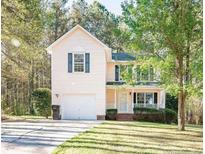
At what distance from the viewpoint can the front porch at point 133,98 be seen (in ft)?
77.4

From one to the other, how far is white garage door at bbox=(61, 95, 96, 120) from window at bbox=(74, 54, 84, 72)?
59.2 inches

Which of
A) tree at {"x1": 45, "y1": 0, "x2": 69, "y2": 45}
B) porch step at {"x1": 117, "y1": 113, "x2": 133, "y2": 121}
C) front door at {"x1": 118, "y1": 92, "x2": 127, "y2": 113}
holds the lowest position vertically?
porch step at {"x1": 117, "y1": 113, "x2": 133, "y2": 121}

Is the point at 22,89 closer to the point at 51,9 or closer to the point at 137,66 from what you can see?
the point at 51,9

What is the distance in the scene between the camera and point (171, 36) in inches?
535

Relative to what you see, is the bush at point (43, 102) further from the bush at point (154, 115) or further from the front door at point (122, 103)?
the bush at point (154, 115)

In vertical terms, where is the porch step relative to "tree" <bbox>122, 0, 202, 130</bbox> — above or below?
below

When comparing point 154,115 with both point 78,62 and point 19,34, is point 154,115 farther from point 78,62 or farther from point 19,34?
point 19,34

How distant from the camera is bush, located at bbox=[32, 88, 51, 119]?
22922 mm

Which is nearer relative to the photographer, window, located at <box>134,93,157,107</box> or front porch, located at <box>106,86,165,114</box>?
front porch, located at <box>106,86,165,114</box>

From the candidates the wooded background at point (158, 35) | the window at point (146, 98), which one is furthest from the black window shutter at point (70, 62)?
the window at point (146, 98)

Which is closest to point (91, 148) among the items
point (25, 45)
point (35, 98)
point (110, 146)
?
point (110, 146)

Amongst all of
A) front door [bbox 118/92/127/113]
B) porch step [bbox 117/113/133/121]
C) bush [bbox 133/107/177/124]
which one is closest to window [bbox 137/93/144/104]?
front door [bbox 118/92/127/113]

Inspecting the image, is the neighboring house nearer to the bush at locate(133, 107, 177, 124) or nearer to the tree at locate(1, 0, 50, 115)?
the bush at locate(133, 107, 177, 124)

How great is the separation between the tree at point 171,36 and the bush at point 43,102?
381 inches
